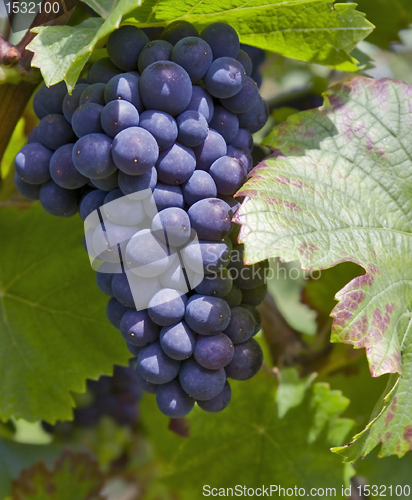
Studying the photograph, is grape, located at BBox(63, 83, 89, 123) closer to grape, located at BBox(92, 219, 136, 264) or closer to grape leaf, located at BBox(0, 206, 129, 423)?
grape, located at BBox(92, 219, 136, 264)

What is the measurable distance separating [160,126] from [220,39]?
199mm

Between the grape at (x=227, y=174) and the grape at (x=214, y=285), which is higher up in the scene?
the grape at (x=227, y=174)

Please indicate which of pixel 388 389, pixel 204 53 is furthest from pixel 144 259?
pixel 388 389

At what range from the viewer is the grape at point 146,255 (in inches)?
28.0

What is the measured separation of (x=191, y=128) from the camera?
725 mm

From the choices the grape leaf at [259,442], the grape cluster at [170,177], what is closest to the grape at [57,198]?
the grape cluster at [170,177]

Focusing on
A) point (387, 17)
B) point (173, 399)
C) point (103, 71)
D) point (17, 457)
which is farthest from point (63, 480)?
point (387, 17)

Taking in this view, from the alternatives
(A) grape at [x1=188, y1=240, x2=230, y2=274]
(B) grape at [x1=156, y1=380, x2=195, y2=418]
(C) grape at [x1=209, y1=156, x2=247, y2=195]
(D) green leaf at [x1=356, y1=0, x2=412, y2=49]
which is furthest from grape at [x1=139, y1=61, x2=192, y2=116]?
(D) green leaf at [x1=356, y1=0, x2=412, y2=49]

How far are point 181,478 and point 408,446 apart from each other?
2.00 ft

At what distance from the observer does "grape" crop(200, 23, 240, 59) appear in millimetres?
786

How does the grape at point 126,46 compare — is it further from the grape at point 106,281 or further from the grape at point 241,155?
the grape at point 106,281

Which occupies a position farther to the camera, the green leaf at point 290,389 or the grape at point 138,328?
the green leaf at point 290,389

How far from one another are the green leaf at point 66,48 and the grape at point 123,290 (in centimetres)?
28

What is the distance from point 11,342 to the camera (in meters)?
1.11
